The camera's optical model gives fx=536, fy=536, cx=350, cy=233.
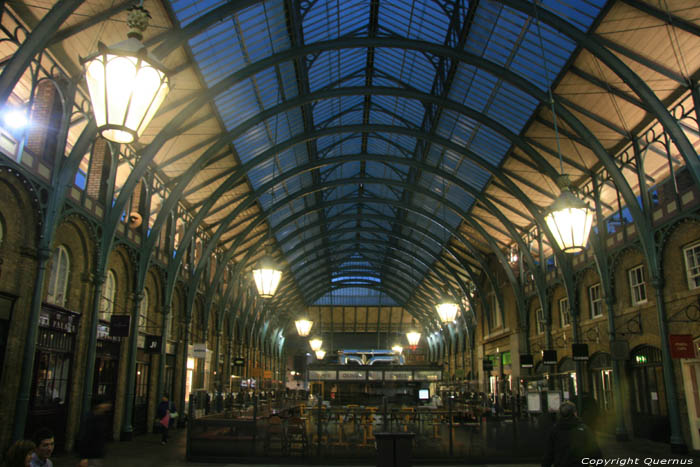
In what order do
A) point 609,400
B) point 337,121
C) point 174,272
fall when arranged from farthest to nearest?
point 337,121, point 174,272, point 609,400

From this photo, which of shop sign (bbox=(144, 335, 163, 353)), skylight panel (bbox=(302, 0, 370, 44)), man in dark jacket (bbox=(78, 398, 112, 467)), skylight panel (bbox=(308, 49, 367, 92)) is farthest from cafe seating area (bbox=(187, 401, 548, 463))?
skylight panel (bbox=(308, 49, 367, 92))

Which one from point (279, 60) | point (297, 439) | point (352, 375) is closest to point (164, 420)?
point (297, 439)

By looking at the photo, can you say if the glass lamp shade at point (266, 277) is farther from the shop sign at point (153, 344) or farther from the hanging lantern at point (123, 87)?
the hanging lantern at point (123, 87)

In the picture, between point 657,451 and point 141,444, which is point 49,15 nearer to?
point 141,444

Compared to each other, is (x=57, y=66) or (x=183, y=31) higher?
(x=183, y=31)

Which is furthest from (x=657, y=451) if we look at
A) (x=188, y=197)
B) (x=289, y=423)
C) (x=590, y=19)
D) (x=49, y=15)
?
(x=188, y=197)

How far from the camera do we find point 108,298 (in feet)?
62.3

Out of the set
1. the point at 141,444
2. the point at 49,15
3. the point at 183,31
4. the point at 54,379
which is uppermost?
the point at 183,31

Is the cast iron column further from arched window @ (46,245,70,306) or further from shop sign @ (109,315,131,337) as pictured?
arched window @ (46,245,70,306)

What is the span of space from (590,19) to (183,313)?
2143 cm

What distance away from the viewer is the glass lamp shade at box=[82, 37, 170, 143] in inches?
226

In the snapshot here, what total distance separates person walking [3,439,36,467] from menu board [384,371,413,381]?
39150 mm

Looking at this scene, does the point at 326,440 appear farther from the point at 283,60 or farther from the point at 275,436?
the point at 283,60

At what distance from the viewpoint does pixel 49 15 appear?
11234 mm
